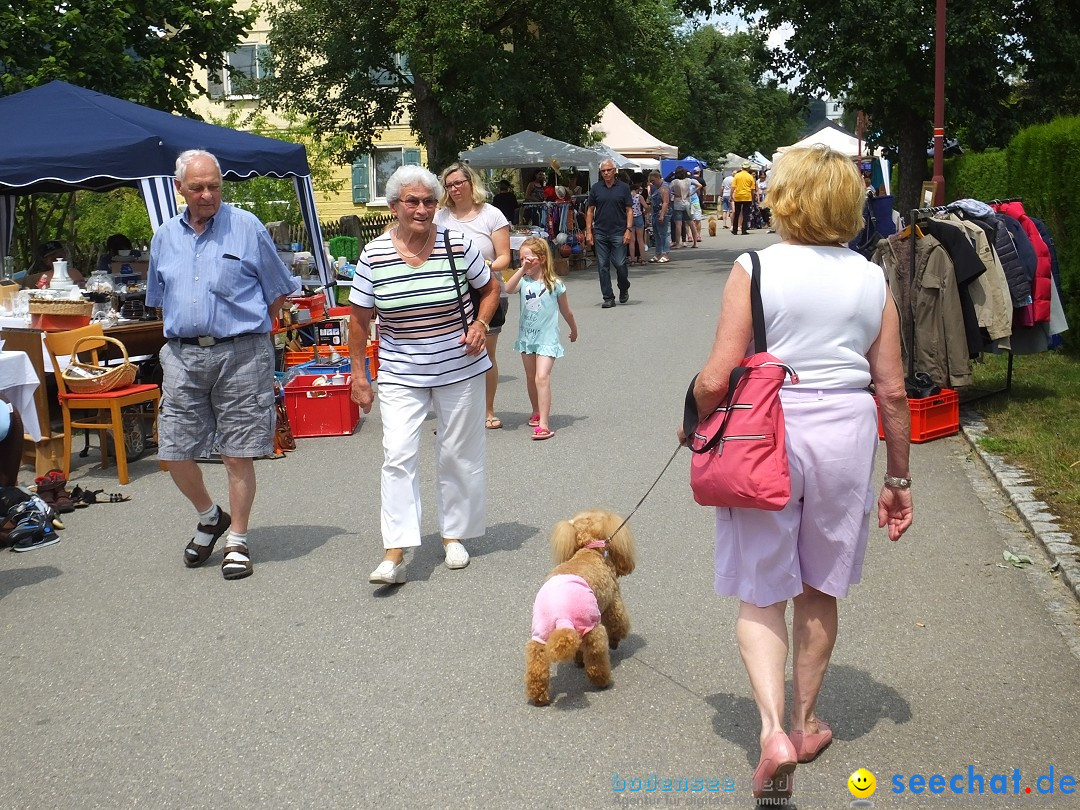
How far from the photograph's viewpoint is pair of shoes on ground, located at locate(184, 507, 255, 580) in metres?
6.11

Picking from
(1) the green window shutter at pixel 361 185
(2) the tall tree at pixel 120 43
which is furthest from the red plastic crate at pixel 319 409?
(1) the green window shutter at pixel 361 185

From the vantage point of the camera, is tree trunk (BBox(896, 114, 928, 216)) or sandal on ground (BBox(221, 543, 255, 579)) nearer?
sandal on ground (BBox(221, 543, 255, 579))

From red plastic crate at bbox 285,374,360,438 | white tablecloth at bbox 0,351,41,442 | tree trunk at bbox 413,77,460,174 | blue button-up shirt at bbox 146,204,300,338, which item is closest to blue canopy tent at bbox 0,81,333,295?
red plastic crate at bbox 285,374,360,438

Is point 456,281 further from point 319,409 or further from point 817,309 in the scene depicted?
point 319,409

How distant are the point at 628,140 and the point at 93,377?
37.0 m

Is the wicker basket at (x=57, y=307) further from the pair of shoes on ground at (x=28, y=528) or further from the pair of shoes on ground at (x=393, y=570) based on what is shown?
the pair of shoes on ground at (x=393, y=570)

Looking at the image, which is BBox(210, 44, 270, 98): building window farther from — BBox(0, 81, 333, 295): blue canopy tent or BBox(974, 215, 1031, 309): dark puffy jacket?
BBox(974, 215, 1031, 309): dark puffy jacket

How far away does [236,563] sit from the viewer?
20.0 ft

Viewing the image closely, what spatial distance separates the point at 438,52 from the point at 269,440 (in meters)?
20.0

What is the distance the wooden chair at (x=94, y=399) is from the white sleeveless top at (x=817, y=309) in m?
6.10

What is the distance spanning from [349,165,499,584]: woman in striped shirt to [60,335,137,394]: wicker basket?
3582 mm

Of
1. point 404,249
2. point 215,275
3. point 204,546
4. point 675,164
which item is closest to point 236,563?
point 204,546

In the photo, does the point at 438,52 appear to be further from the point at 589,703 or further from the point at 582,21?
the point at 589,703

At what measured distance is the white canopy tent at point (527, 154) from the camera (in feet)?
81.1
